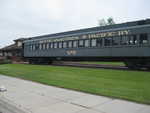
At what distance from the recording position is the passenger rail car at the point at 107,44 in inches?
553

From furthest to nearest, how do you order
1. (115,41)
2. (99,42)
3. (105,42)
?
1. (99,42)
2. (105,42)
3. (115,41)

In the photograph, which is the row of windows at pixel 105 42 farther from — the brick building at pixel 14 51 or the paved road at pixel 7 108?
the brick building at pixel 14 51

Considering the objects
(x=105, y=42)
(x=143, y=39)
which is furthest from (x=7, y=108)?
(x=105, y=42)

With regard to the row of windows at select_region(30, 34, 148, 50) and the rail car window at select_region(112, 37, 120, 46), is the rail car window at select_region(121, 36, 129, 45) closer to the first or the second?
the row of windows at select_region(30, 34, 148, 50)

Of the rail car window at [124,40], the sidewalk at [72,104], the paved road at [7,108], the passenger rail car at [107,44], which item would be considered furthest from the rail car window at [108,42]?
the paved road at [7,108]

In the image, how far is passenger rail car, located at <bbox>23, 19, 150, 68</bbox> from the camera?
14039 millimetres

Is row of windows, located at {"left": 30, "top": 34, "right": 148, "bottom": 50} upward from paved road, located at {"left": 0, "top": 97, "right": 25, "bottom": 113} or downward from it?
upward

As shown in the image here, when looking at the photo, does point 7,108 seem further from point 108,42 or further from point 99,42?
point 99,42

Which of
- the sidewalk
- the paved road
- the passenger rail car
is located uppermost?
the passenger rail car

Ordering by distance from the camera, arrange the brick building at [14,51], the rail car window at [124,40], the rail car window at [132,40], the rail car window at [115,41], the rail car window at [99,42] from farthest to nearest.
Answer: the brick building at [14,51] < the rail car window at [99,42] < the rail car window at [115,41] < the rail car window at [124,40] < the rail car window at [132,40]

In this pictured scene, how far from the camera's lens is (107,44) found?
628 inches

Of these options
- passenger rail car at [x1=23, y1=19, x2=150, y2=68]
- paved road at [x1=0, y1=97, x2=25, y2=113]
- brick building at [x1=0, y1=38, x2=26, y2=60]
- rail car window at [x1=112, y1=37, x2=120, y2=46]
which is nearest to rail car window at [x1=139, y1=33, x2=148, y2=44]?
passenger rail car at [x1=23, y1=19, x2=150, y2=68]

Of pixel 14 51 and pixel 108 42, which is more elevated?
pixel 108 42

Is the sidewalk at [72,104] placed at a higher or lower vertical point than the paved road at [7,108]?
higher
